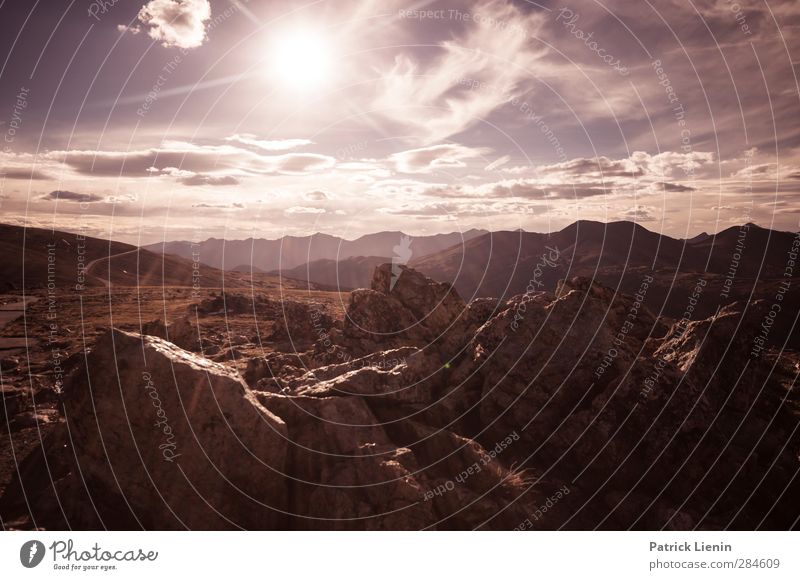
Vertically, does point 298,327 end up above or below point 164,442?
below

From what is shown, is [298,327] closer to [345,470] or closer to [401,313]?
[401,313]

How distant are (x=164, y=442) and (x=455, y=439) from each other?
29.2 ft

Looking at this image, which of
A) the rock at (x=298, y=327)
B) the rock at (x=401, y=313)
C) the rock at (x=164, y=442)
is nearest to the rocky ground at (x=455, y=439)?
the rock at (x=164, y=442)

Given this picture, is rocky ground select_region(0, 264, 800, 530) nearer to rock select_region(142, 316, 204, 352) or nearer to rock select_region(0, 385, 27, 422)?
rock select_region(0, 385, 27, 422)

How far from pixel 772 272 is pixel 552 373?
223275 mm

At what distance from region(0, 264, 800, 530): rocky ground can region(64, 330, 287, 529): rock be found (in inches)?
1.6

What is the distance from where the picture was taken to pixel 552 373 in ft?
54.5

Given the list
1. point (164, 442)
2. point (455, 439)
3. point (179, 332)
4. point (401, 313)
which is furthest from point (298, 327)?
point (164, 442)

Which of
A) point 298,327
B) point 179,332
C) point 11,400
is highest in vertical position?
point 179,332

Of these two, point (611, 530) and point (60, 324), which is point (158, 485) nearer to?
point (611, 530)

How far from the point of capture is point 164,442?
40.4 feet

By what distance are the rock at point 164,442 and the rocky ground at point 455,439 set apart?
0.14ft

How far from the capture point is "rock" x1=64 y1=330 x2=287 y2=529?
12180mm
